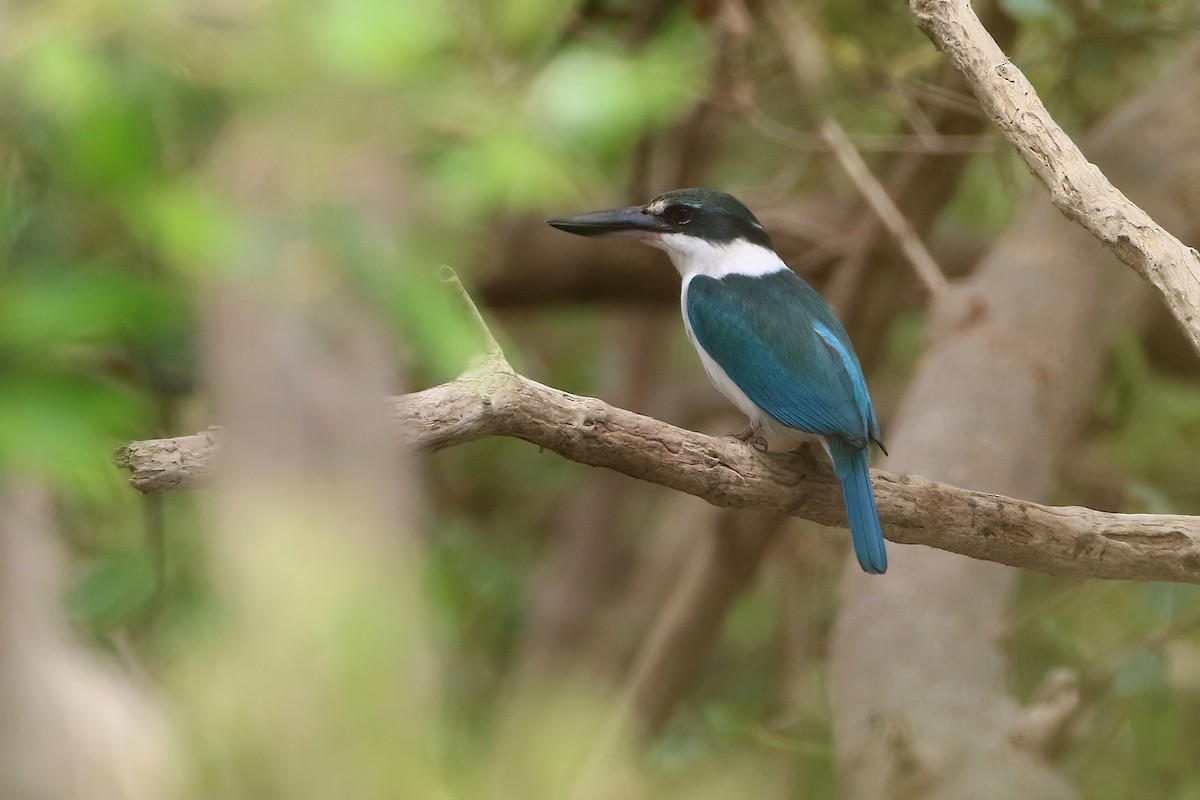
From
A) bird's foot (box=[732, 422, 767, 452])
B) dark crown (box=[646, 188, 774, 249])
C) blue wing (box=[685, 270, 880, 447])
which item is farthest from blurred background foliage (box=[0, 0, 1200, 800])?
bird's foot (box=[732, 422, 767, 452])

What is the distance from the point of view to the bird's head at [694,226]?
284 cm

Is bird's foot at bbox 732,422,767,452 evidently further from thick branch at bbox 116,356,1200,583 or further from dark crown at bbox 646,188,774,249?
dark crown at bbox 646,188,774,249

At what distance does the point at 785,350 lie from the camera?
2.57 meters

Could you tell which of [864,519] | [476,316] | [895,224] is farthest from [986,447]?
[476,316]

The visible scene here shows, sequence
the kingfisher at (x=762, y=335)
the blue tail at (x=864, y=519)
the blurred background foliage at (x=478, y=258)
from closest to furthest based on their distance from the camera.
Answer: the blurred background foliage at (x=478, y=258)
the blue tail at (x=864, y=519)
the kingfisher at (x=762, y=335)

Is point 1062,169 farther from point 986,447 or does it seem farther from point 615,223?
point 986,447

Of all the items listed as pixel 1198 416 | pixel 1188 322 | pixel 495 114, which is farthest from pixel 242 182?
pixel 1198 416

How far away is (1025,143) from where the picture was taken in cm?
196

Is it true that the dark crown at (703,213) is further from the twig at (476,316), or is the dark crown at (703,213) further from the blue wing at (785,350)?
the twig at (476,316)

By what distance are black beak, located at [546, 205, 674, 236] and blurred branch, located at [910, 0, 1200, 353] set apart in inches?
35.3

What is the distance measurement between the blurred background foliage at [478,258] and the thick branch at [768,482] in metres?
0.08

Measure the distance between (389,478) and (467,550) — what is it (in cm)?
179

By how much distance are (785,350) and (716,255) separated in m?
0.44

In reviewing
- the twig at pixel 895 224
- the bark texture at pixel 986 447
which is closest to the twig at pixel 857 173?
the twig at pixel 895 224
